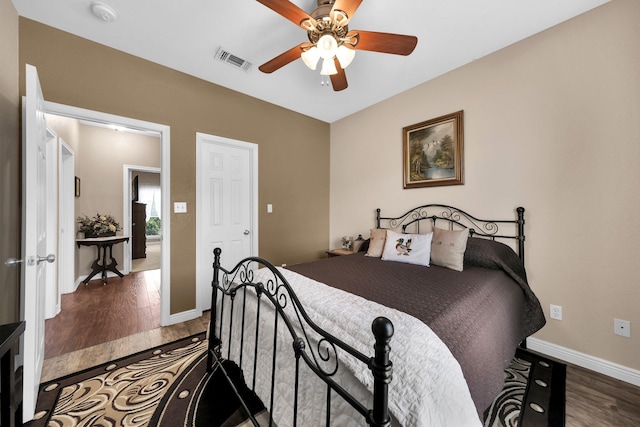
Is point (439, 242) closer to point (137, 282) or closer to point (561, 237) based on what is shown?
point (561, 237)

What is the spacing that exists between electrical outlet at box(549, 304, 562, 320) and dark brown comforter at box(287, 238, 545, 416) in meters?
0.22

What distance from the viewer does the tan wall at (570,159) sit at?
174 centimetres

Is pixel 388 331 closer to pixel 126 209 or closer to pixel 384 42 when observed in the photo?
pixel 384 42

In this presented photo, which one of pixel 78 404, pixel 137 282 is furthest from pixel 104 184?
pixel 78 404

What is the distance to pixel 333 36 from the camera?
1574 mm

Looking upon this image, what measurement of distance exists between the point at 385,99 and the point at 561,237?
239cm

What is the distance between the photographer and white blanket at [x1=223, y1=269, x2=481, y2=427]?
776 mm

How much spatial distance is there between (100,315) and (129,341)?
88cm

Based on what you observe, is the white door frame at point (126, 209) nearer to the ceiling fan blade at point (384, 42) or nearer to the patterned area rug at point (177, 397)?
the patterned area rug at point (177, 397)

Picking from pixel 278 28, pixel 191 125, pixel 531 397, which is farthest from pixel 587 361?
pixel 191 125

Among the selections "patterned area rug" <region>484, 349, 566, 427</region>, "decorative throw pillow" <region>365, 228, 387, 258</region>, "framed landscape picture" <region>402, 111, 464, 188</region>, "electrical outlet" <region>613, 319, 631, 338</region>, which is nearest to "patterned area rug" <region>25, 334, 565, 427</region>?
"patterned area rug" <region>484, 349, 566, 427</region>

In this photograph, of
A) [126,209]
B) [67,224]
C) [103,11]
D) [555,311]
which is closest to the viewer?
[103,11]

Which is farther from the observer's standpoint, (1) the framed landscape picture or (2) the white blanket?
(1) the framed landscape picture

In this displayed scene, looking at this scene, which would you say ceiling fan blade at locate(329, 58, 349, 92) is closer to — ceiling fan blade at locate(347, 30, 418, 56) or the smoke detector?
ceiling fan blade at locate(347, 30, 418, 56)
